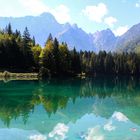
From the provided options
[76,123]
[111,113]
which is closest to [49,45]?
[111,113]

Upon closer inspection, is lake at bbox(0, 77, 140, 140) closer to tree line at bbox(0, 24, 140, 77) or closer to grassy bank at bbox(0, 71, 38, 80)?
grassy bank at bbox(0, 71, 38, 80)

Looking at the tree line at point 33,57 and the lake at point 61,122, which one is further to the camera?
the tree line at point 33,57

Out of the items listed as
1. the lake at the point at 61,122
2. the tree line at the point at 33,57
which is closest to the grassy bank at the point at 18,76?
the tree line at the point at 33,57

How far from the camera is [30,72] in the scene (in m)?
118

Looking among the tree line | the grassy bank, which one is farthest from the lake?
the tree line

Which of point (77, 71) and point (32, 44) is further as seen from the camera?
point (77, 71)

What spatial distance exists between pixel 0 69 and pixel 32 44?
21.1 metres

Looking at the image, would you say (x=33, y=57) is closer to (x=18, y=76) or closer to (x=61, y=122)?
(x=18, y=76)

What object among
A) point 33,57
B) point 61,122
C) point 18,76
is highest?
point 33,57

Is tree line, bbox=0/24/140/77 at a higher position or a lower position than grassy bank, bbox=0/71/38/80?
higher

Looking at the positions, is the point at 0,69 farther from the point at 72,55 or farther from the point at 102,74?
the point at 102,74

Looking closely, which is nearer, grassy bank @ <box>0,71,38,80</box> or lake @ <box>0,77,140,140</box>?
lake @ <box>0,77,140,140</box>

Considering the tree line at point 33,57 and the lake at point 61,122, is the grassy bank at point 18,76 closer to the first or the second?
the tree line at point 33,57

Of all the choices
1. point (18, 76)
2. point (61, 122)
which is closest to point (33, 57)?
point (18, 76)
